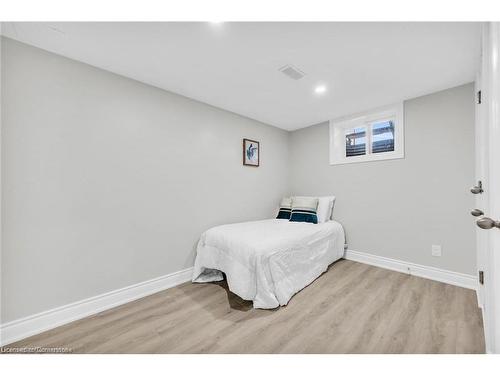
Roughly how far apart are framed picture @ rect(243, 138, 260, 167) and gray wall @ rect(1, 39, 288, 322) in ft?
1.68

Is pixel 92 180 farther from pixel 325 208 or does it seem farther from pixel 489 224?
pixel 325 208

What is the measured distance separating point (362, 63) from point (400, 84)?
0.74 metres

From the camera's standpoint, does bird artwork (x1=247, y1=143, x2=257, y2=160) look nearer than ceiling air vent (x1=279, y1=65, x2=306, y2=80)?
No

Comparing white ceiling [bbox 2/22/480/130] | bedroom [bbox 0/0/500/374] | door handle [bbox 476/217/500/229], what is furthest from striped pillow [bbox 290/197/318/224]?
door handle [bbox 476/217/500/229]

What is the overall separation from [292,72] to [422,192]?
2144 mm

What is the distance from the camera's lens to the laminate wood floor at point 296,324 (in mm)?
1454

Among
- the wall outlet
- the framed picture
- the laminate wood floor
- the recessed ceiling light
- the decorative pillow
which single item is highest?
the recessed ceiling light

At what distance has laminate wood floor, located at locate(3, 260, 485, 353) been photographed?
1454 mm

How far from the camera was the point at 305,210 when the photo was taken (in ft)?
10.5

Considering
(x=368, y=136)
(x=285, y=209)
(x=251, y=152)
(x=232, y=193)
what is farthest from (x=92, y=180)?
(x=368, y=136)

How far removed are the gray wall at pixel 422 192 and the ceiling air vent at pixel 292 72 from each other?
1628 mm

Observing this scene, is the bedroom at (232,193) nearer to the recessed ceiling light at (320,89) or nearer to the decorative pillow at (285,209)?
the recessed ceiling light at (320,89)

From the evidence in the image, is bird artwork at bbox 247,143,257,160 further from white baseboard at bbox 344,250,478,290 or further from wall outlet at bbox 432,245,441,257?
wall outlet at bbox 432,245,441,257

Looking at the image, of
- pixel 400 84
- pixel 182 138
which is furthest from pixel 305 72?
pixel 182 138
